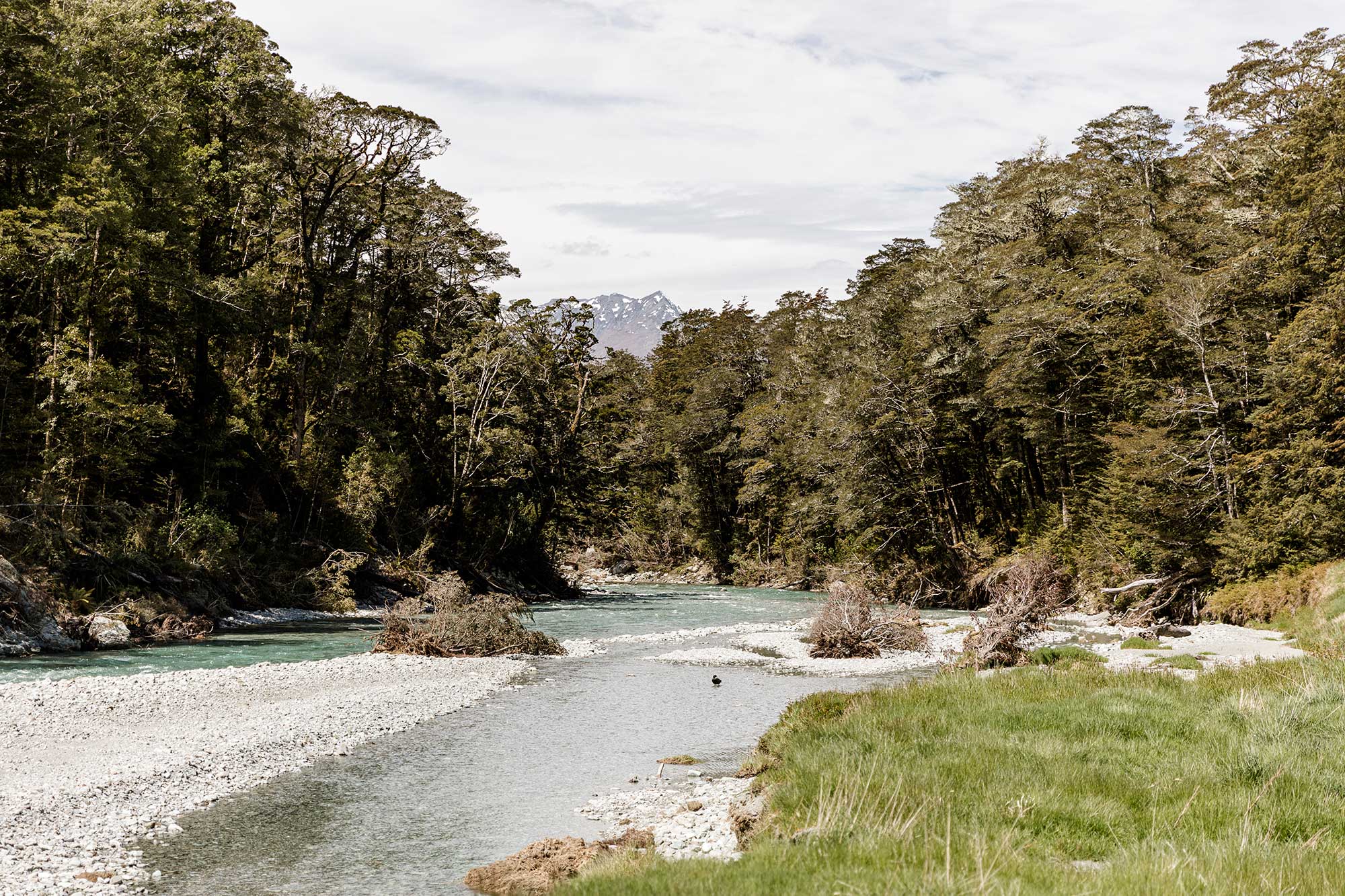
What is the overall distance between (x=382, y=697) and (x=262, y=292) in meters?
26.3

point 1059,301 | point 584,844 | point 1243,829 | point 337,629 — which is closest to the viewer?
point 1243,829

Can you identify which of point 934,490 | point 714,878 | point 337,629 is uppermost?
point 934,490

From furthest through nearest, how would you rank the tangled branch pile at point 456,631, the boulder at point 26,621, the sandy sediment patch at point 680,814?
1. the tangled branch pile at point 456,631
2. the boulder at point 26,621
3. the sandy sediment patch at point 680,814

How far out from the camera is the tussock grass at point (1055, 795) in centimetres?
541

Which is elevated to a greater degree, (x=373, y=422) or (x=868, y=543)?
(x=373, y=422)

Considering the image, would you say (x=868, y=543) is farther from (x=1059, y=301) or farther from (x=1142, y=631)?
(x=1142, y=631)

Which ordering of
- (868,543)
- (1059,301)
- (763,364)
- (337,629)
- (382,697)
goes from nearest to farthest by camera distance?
(382,697), (337,629), (1059,301), (868,543), (763,364)

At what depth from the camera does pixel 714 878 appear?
5590 millimetres

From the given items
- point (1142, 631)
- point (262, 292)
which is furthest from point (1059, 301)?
point (262, 292)

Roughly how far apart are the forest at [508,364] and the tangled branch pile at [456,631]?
27.8 feet

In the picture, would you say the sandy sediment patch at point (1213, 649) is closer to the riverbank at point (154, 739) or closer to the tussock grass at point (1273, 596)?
the tussock grass at point (1273, 596)

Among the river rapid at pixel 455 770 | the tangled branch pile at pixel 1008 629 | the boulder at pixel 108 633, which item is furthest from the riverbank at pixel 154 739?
the tangled branch pile at pixel 1008 629

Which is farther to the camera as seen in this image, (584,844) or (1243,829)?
(584,844)

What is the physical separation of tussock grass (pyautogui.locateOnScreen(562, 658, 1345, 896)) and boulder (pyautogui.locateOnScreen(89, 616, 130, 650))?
20031mm
